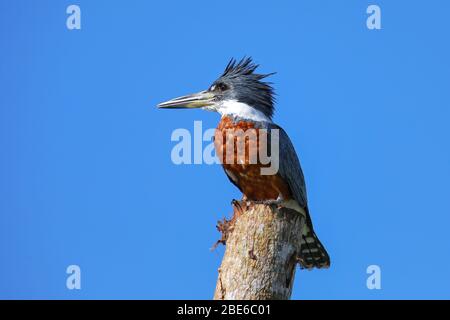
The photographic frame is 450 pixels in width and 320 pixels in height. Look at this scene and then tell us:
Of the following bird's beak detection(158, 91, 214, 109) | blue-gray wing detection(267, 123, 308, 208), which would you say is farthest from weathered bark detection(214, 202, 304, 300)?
bird's beak detection(158, 91, 214, 109)

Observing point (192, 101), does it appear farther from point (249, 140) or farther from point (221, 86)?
point (249, 140)

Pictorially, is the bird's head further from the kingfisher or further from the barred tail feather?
the barred tail feather

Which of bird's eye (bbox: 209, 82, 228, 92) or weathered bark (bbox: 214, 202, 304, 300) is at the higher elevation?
bird's eye (bbox: 209, 82, 228, 92)

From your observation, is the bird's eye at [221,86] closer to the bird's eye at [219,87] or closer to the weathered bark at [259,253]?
the bird's eye at [219,87]

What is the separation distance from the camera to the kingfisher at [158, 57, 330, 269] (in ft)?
35.4

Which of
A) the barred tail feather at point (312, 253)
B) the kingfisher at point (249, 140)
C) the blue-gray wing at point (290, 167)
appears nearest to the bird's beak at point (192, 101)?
the kingfisher at point (249, 140)

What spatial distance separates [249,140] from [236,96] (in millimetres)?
997

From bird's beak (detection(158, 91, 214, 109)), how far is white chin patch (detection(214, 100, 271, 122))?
207 mm

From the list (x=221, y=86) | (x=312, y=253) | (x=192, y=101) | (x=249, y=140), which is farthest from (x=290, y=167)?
(x=192, y=101)

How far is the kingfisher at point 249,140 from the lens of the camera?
10.8 meters

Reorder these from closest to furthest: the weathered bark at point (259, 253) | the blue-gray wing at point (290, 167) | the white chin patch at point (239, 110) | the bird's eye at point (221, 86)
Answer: the weathered bark at point (259, 253)
the blue-gray wing at point (290, 167)
the white chin patch at point (239, 110)
the bird's eye at point (221, 86)
